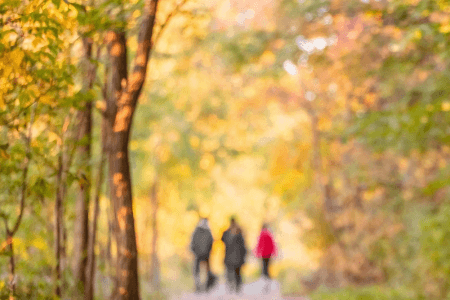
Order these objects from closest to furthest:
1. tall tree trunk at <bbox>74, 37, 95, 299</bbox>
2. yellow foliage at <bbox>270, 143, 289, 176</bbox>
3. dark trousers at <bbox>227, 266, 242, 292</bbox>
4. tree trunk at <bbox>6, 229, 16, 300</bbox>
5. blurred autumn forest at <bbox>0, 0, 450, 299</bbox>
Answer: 1. tree trunk at <bbox>6, 229, 16, 300</bbox>
2. blurred autumn forest at <bbox>0, 0, 450, 299</bbox>
3. tall tree trunk at <bbox>74, 37, 95, 299</bbox>
4. dark trousers at <bbox>227, 266, 242, 292</bbox>
5. yellow foliage at <bbox>270, 143, 289, 176</bbox>

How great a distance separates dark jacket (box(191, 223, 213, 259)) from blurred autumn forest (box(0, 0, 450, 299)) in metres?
0.56

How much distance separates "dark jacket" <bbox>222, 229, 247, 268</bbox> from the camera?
603 inches

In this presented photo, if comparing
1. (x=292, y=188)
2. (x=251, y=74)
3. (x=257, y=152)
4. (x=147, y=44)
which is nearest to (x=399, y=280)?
(x=292, y=188)

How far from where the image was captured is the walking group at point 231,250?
15102 millimetres

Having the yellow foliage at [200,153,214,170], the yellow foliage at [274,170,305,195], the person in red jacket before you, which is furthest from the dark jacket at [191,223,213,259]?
the yellow foliage at [274,170,305,195]

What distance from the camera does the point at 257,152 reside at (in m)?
22.5

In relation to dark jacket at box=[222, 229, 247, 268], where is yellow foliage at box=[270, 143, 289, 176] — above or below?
above

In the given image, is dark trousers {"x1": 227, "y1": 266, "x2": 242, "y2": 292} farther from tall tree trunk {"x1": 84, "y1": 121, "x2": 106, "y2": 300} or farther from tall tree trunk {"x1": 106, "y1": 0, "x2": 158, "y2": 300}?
tall tree trunk {"x1": 106, "y1": 0, "x2": 158, "y2": 300}

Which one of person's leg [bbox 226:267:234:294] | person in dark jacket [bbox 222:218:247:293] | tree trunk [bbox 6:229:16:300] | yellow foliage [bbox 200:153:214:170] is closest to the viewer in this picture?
tree trunk [bbox 6:229:16:300]

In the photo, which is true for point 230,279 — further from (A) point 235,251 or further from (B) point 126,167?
(B) point 126,167

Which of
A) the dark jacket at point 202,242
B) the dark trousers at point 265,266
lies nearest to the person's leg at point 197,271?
the dark jacket at point 202,242

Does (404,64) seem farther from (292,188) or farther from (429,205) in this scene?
(292,188)

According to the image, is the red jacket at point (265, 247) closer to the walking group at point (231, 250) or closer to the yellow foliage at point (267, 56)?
the walking group at point (231, 250)

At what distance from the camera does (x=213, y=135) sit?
2075 centimetres
